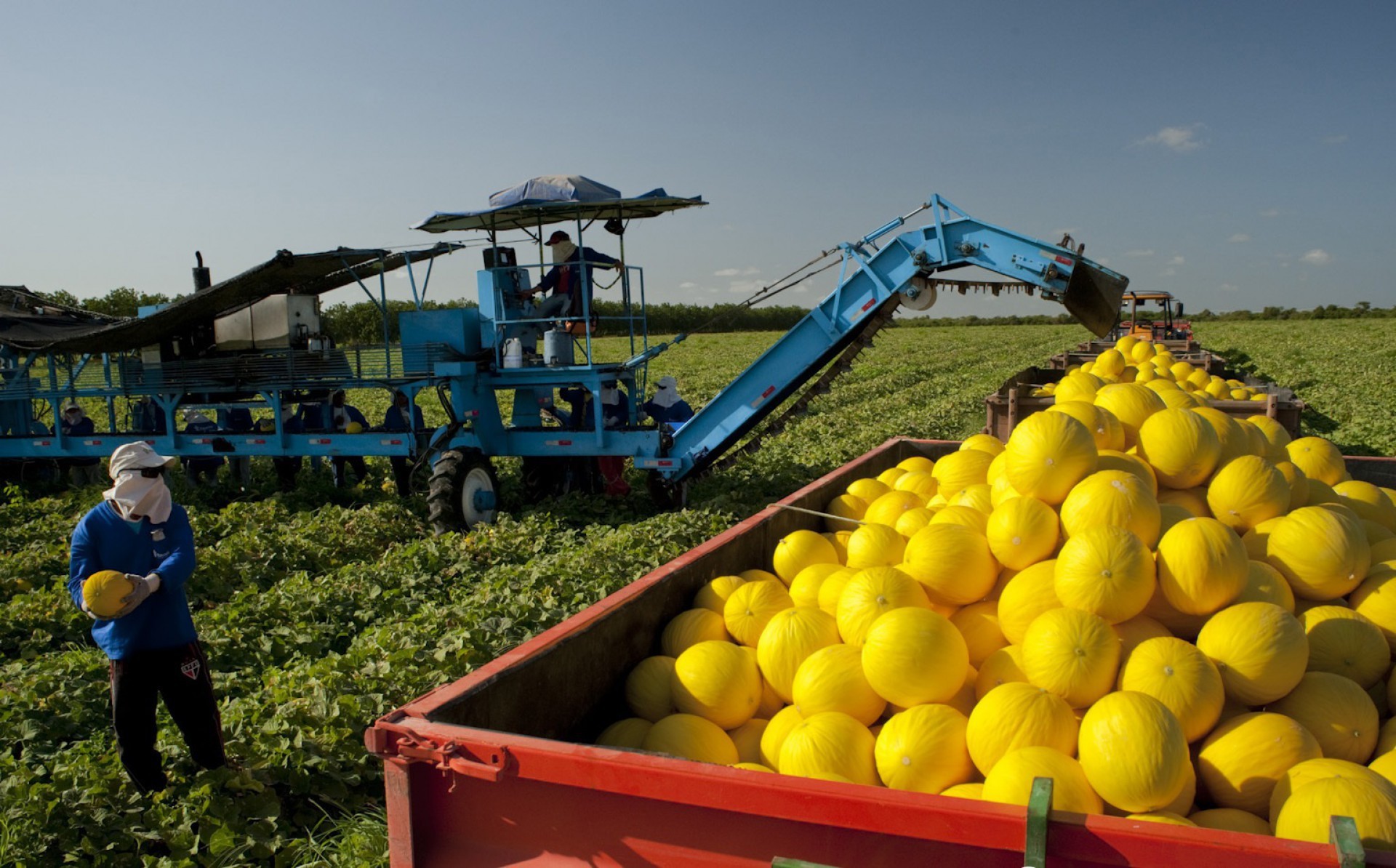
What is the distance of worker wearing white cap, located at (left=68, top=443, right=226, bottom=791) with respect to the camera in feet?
13.9

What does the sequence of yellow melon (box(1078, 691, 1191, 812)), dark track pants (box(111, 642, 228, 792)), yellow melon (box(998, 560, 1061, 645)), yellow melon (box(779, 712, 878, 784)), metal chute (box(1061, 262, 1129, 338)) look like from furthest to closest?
1. metal chute (box(1061, 262, 1129, 338))
2. dark track pants (box(111, 642, 228, 792))
3. yellow melon (box(998, 560, 1061, 645))
4. yellow melon (box(779, 712, 878, 784))
5. yellow melon (box(1078, 691, 1191, 812))

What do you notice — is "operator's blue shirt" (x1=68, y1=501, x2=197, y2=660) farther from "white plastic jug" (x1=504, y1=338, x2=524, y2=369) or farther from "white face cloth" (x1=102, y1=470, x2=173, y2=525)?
"white plastic jug" (x1=504, y1=338, x2=524, y2=369)

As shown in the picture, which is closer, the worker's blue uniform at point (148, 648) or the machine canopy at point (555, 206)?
the worker's blue uniform at point (148, 648)

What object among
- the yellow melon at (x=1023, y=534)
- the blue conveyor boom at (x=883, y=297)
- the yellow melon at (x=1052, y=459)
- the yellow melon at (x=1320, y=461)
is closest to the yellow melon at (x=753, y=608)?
the yellow melon at (x=1023, y=534)

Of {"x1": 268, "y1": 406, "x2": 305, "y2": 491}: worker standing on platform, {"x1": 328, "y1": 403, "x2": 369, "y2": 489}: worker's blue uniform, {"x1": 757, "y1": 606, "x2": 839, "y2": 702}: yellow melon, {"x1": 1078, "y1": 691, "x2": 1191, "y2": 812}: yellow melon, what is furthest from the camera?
{"x1": 328, "y1": 403, "x2": 369, "y2": 489}: worker's blue uniform

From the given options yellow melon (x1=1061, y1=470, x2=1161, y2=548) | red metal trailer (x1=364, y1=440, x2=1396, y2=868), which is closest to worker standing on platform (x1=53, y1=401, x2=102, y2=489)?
red metal trailer (x1=364, y1=440, x2=1396, y2=868)

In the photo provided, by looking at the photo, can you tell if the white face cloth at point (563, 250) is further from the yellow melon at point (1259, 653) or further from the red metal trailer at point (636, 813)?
the yellow melon at point (1259, 653)

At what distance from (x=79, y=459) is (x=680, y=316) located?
68.7 meters

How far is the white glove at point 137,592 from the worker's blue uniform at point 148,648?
0.07 meters

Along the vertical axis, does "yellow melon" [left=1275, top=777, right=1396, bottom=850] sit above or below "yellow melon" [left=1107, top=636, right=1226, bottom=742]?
below

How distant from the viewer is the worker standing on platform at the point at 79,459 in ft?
42.4

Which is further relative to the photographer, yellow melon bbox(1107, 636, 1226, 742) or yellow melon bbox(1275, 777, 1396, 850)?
yellow melon bbox(1107, 636, 1226, 742)

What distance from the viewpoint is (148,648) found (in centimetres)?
432

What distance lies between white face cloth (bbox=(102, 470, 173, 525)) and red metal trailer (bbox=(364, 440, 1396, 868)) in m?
2.48
